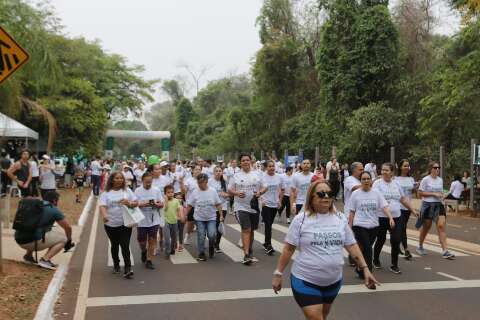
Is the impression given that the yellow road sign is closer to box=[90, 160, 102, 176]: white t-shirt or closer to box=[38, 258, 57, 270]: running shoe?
box=[38, 258, 57, 270]: running shoe

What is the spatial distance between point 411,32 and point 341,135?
288 inches

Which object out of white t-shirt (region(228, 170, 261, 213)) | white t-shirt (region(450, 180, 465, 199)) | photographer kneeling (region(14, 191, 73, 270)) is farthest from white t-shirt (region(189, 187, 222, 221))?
white t-shirt (region(450, 180, 465, 199))

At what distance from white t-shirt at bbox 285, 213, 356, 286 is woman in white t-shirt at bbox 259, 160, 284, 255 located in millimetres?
6172

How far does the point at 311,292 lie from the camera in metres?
4.77

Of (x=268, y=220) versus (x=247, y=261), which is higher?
(x=268, y=220)

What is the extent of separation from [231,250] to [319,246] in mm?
7161

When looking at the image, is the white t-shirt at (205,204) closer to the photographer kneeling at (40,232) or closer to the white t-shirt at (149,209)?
the white t-shirt at (149,209)

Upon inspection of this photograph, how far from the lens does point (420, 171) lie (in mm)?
28141

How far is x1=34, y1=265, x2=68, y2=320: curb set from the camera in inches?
262

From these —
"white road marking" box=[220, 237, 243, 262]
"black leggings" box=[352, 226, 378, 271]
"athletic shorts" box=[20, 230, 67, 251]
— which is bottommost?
"white road marking" box=[220, 237, 243, 262]

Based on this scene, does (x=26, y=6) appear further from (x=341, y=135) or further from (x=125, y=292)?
(x=341, y=135)

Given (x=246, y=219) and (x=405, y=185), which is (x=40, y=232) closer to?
(x=246, y=219)

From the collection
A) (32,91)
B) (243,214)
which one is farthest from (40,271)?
(32,91)

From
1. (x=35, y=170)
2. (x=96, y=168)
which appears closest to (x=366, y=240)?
(x=35, y=170)
